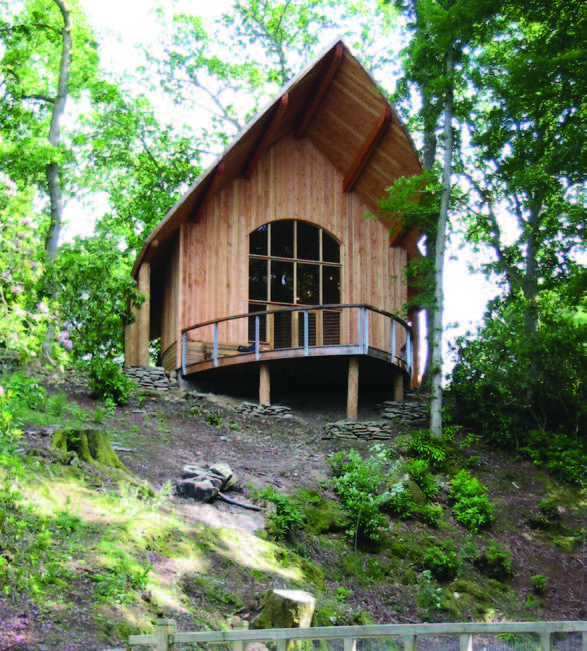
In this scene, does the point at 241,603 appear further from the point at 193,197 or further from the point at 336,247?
the point at 336,247

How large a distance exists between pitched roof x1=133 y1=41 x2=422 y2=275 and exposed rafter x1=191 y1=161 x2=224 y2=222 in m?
0.02

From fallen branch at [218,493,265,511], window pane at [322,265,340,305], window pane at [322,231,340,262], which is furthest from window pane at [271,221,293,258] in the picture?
fallen branch at [218,493,265,511]

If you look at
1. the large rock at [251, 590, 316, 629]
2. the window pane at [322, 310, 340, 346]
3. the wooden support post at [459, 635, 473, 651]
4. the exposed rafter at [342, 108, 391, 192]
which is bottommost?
the large rock at [251, 590, 316, 629]

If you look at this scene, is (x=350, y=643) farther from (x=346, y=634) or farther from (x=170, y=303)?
(x=170, y=303)

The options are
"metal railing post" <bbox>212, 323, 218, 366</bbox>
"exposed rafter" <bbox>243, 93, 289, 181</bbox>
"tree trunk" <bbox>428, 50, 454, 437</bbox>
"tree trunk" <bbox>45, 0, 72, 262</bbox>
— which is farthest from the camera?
"tree trunk" <bbox>45, 0, 72, 262</bbox>

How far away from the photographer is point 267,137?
59.9 ft

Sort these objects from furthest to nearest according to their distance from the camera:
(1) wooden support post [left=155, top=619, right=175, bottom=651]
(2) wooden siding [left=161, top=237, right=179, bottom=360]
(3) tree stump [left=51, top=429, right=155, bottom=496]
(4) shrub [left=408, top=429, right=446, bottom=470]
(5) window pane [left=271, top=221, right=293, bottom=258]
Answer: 1. (5) window pane [left=271, top=221, right=293, bottom=258]
2. (2) wooden siding [left=161, top=237, right=179, bottom=360]
3. (4) shrub [left=408, top=429, right=446, bottom=470]
4. (3) tree stump [left=51, top=429, right=155, bottom=496]
5. (1) wooden support post [left=155, top=619, right=175, bottom=651]

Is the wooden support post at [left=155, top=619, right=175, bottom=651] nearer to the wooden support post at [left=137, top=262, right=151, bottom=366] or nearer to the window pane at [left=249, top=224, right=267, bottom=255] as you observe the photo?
the wooden support post at [left=137, top=262, right=151, bottom=366]

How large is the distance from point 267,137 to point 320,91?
1730 millimetres

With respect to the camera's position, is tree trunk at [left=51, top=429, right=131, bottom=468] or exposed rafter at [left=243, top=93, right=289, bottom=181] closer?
tree trunk at [left=51, top=429, right=131, bottom=468]

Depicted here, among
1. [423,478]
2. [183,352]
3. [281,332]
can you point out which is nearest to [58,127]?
[183,352]

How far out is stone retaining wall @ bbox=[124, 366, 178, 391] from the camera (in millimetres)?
16766

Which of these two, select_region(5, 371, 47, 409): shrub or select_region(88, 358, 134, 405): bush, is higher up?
select_region(88, 358, 134, 405): bush

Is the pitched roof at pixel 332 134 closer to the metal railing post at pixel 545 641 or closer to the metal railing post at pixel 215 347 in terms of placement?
the metal railing post at pixel 215 347
